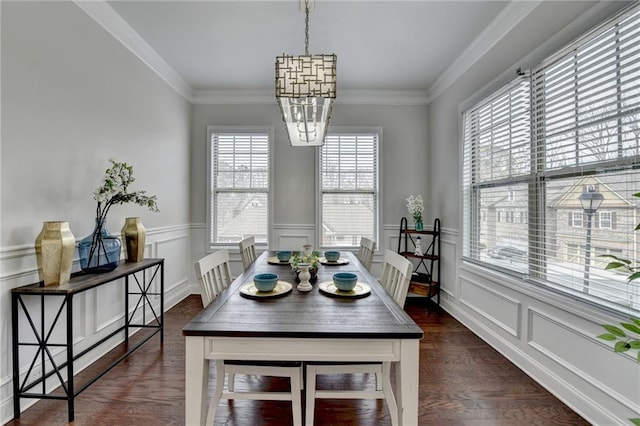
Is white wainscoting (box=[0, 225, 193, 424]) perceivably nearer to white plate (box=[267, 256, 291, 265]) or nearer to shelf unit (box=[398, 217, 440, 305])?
white plate (box=[267, 256, 291, 265])

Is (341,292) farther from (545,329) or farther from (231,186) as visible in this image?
(231,186)

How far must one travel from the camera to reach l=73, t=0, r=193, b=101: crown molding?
2.40 m

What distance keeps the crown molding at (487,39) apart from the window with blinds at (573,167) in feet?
1.61

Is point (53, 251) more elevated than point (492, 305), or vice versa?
point (53, 251)

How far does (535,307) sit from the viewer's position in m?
2.25

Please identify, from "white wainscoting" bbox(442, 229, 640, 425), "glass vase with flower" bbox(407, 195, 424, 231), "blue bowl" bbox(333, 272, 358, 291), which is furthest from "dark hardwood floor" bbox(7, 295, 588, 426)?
"glass vase with flower" bbox(407, 195, 424, 231)

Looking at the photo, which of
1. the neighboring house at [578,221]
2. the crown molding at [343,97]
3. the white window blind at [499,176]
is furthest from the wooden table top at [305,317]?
the crown molding at [343,97]

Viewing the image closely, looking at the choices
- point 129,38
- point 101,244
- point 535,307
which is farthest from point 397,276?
point 129,38

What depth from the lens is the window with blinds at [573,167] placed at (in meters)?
1.66

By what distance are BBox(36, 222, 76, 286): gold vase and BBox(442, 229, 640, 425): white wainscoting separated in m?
3.15

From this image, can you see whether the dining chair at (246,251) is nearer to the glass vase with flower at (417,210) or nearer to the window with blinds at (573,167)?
the glass vase with flower at (417,210)

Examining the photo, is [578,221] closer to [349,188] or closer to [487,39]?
[487,39]

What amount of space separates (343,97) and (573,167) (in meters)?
2.91

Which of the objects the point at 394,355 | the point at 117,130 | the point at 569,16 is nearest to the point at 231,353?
the point at 394,355
